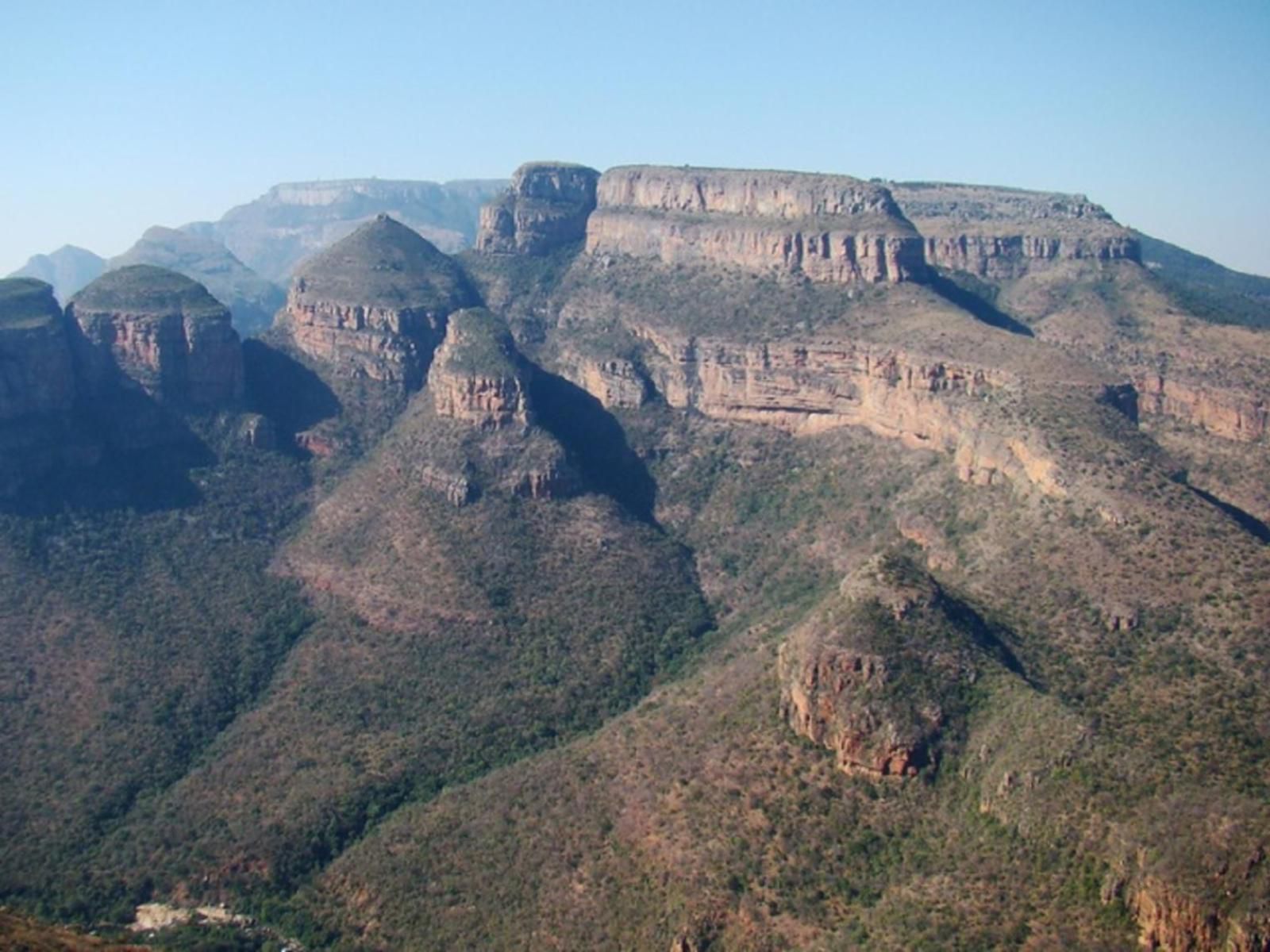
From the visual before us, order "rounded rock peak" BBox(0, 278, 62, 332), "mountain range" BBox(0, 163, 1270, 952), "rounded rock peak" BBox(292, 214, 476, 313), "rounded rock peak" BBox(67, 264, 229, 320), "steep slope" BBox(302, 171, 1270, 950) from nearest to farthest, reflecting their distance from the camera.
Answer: "steep slope" BBox(302, 171, 1270, 950), "mountain range" BBox(0, 163, 1270, 952), "rounded rock peak" BBox(0, 278, 62, 332), "rounded rock peak" BBox(67, 264, 229, 320), "rounded rock peak" BBox(292, 214, 476, 313)

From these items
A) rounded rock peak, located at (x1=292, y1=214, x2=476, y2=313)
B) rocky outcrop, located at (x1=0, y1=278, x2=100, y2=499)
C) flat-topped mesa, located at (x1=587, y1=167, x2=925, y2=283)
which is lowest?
rocky outcrop, located at (x1=0, y1=278, x2=100, y2=499)

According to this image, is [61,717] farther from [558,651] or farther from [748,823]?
[748,823]

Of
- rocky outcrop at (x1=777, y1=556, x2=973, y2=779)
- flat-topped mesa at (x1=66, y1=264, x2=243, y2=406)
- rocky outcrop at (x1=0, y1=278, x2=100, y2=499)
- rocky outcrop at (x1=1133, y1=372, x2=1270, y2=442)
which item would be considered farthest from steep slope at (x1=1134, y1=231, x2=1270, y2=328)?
rocky outcrop at (x1=0, y1=278, x2=100, y2=499)

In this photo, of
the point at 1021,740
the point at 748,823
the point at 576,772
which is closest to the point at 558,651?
the point at 576,772

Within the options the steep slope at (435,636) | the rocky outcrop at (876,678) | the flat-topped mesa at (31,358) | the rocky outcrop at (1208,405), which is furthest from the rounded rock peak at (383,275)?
the rocky outcrop at (876,678)

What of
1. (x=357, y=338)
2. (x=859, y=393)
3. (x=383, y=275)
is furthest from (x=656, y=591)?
(x=383, y=275)

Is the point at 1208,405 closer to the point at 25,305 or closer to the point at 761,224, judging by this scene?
the point at 761,224

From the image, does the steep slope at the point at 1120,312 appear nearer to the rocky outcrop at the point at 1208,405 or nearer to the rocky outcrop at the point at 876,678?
the rocky outcrop at the point at 1208,405

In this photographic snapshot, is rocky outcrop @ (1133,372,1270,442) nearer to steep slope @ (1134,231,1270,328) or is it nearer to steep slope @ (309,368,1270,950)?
steep slope @ (1134,231,1270,328)
